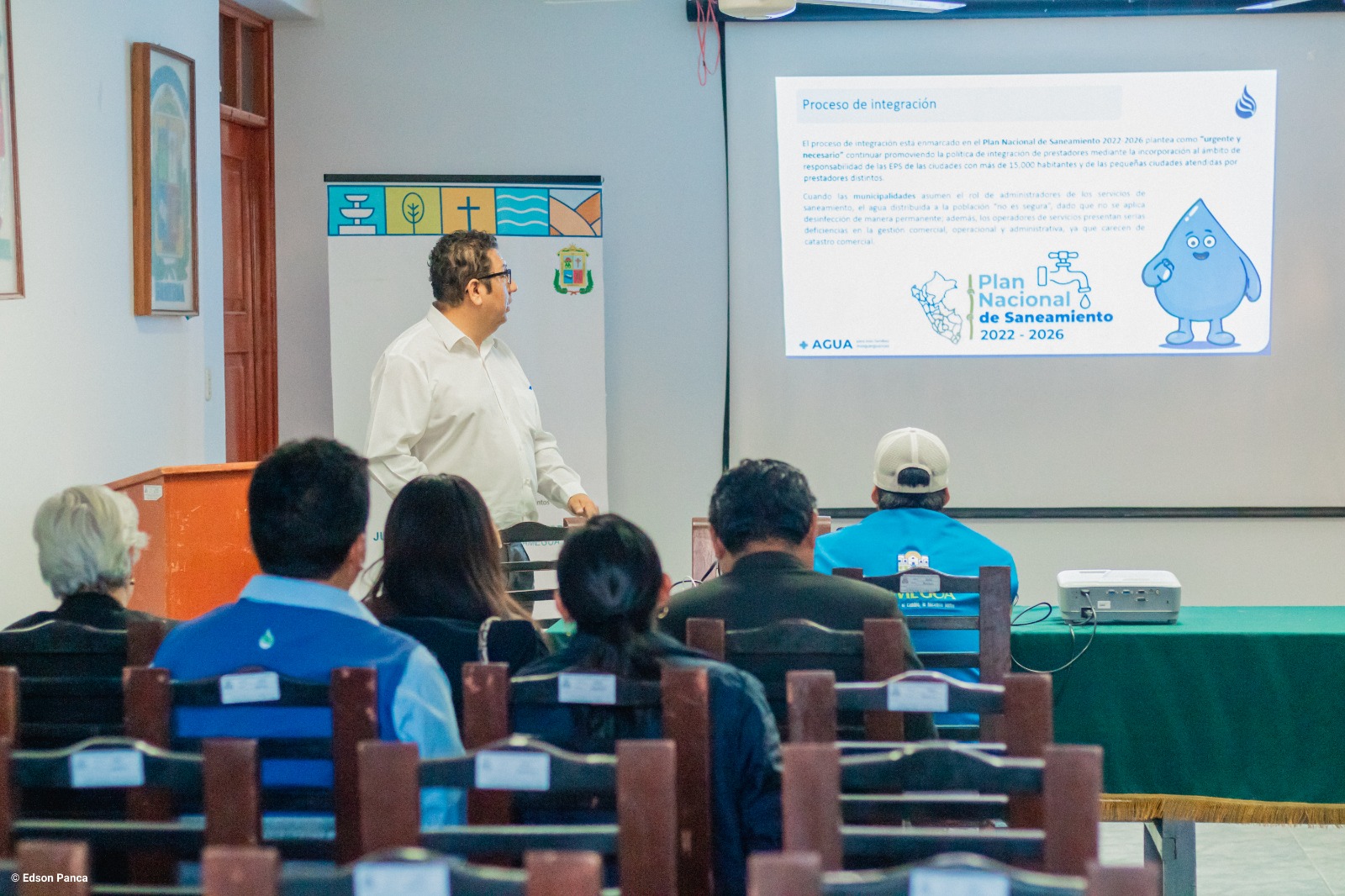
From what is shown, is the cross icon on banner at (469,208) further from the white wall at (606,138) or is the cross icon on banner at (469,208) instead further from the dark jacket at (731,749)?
the dark jacket at (731,749)

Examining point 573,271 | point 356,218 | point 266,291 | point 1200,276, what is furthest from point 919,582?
point 266,291

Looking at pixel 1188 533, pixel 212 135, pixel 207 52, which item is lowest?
pixel 1188 533

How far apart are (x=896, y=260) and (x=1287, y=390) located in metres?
1.60

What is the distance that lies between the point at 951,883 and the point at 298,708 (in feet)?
2.79

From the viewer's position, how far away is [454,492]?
2133 mm

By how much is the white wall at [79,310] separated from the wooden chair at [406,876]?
2770 millimetres

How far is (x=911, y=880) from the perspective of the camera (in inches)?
38.0

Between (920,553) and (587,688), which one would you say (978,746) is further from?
(920,553)

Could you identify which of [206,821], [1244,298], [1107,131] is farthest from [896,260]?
[206,821]

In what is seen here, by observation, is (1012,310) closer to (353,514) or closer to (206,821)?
(353,514)

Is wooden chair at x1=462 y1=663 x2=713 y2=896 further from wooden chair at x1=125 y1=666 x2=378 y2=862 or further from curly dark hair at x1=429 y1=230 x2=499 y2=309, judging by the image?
A: curly dark hair at x1=429 y1=230 x2=499 y2=309

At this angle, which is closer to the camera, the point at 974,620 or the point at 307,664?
the point at 307,664

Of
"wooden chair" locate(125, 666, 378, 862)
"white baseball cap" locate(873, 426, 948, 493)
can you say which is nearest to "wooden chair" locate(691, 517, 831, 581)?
"white baseball cap" locate(873, 426, 948, 493)

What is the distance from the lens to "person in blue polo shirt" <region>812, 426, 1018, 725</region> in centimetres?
262
